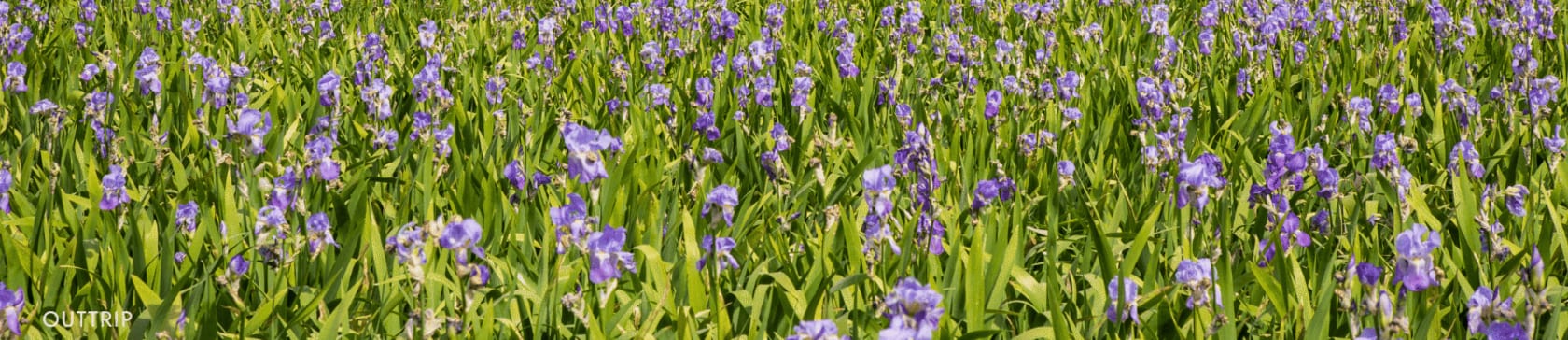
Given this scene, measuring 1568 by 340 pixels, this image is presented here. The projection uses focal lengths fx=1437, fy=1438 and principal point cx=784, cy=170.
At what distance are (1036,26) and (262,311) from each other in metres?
3.68

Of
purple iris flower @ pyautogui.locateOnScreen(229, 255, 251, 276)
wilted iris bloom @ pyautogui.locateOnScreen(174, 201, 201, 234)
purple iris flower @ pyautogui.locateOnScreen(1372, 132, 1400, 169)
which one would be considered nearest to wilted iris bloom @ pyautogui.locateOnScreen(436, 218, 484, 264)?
purple iris flower @ pyautogui.locateOnScreen(229, 255, 251, 276)

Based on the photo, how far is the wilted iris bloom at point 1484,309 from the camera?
1.71 meters

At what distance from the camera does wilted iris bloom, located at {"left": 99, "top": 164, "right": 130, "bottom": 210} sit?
233 cm

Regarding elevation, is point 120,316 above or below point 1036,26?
below

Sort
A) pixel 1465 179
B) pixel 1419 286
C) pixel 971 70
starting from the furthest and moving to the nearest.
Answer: pixel 971 70 < pixel 1465 179 < pixel 1419 286

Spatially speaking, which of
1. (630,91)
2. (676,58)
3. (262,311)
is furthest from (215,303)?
(676,58)

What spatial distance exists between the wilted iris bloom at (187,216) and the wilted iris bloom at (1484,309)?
1919 mm

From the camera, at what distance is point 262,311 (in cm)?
206

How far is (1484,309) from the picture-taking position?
5.66 feet

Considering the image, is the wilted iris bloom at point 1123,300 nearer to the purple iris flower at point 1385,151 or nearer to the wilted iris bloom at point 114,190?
the purple iris flower at point 1385,151

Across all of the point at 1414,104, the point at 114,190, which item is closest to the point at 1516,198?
the point at 1414,104

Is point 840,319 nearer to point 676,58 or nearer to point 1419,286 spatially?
point 1419,286

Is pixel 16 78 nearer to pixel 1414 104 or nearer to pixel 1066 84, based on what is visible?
pixel 1066 84

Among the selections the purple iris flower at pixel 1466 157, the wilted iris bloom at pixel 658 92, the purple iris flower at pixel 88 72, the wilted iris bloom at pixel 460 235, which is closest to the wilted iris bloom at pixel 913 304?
the wilted iris bloom at pixel 460 235
